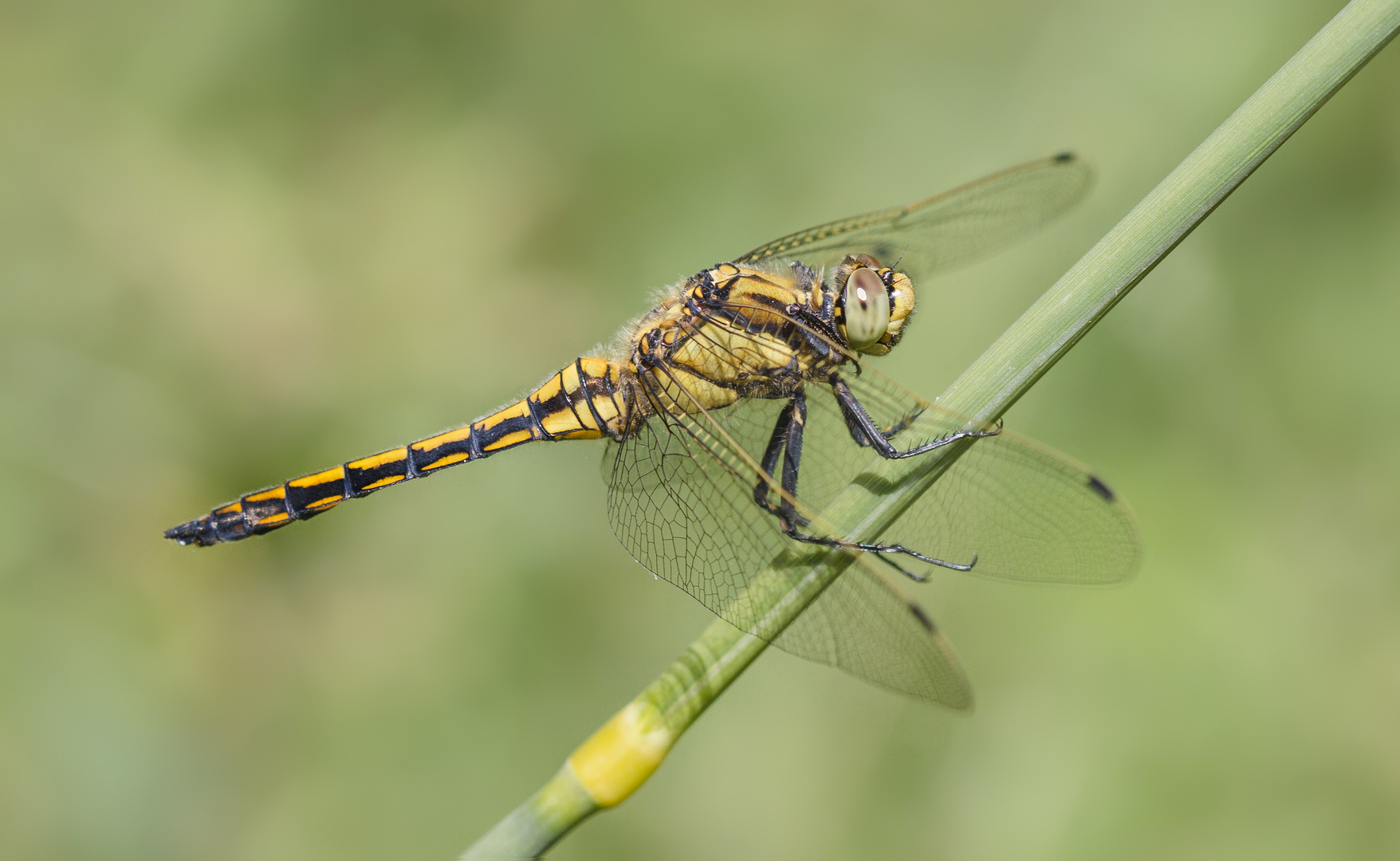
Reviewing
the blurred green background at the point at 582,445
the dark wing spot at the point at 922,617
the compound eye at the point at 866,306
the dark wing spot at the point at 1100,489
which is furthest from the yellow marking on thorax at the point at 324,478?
the dark wing spot at the point at 1100,489

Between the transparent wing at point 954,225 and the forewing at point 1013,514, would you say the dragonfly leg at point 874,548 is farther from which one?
the transparent wing at point 954,225

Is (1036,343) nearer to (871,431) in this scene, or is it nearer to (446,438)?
(871,431)

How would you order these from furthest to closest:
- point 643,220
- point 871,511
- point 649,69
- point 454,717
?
point 649,69
point 643,220
point 454,717
point 871,511

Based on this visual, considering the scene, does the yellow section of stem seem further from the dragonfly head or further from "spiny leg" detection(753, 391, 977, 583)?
the dragonfly head

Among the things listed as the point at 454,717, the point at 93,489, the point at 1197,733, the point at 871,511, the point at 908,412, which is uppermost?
the point at 93,489

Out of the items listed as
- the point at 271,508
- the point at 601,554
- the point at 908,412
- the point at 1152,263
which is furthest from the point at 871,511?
the point at 601,554

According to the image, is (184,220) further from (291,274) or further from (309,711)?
(309,711)

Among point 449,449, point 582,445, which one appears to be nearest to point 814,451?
point 449,449
